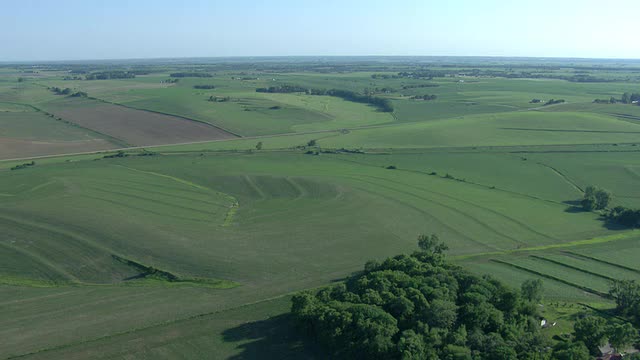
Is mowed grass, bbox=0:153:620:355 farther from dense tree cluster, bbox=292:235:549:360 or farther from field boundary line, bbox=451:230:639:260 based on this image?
dense tree cluster, bbox=292:235:549:360

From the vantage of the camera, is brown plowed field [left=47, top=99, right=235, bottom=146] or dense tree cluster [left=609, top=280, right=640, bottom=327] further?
brown plowed field [left=47, top=99, right=235, bottom=146]

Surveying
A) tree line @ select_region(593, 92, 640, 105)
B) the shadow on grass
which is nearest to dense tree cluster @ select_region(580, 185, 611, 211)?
the shadow on grass

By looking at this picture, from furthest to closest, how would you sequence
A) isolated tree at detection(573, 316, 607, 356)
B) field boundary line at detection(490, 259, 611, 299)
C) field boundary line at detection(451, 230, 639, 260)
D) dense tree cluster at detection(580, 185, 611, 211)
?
1. dense tree cluster at detection(580, 185, 611, 211)
2. field boundary line at detection(451, 230, 639, 260)
3. field boundary line at detection(490, 259, 611, 299)
4. isolated tree at detection(573, 316, 607, 356)

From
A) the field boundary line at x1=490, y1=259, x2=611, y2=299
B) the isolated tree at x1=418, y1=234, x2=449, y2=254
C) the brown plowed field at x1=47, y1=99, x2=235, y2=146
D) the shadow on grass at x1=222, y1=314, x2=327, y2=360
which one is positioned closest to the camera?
the shadow on grass at x1=222, y1=314, x2=327, y2=360

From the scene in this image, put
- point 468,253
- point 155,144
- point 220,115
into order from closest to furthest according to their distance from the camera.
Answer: point 468,253 → point 155,144 → point 220,115

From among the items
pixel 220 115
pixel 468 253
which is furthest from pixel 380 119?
pixel 468 253

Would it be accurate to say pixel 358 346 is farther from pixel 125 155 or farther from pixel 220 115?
pixel 220 115

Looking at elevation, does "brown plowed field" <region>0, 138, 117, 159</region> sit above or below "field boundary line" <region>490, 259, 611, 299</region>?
above
